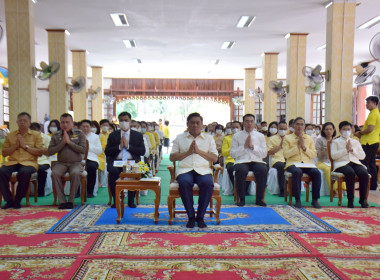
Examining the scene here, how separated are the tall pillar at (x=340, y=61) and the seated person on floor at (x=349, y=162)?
8.99ft

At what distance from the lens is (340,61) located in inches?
351

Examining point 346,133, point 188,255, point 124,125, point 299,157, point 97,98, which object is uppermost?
point 97,98

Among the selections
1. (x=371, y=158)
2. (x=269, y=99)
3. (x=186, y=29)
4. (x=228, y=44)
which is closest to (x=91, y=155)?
(x=371, y=158)

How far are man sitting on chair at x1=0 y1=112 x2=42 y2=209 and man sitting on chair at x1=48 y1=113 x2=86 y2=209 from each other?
12.3 inches

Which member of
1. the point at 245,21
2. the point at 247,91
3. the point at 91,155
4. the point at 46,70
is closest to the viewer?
the point at 91,155

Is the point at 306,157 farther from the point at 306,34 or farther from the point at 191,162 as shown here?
the point at 306,34

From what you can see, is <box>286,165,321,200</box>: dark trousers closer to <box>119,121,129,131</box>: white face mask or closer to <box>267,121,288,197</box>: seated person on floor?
<box>267,121,288,197</box>: seated person on floor

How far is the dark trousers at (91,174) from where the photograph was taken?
22.1ft

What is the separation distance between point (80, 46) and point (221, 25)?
19.2 ft

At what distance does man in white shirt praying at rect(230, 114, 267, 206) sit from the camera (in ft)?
19.5

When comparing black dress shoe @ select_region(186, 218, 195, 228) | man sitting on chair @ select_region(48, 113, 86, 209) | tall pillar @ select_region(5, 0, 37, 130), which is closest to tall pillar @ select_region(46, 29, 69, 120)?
tall pillar @ select_region(5, 0, 37, 130)

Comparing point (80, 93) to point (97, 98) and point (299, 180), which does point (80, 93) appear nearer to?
point (97, 98)

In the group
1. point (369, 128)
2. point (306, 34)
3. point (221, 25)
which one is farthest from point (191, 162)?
point (306, 34)

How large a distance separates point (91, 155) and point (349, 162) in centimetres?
427
